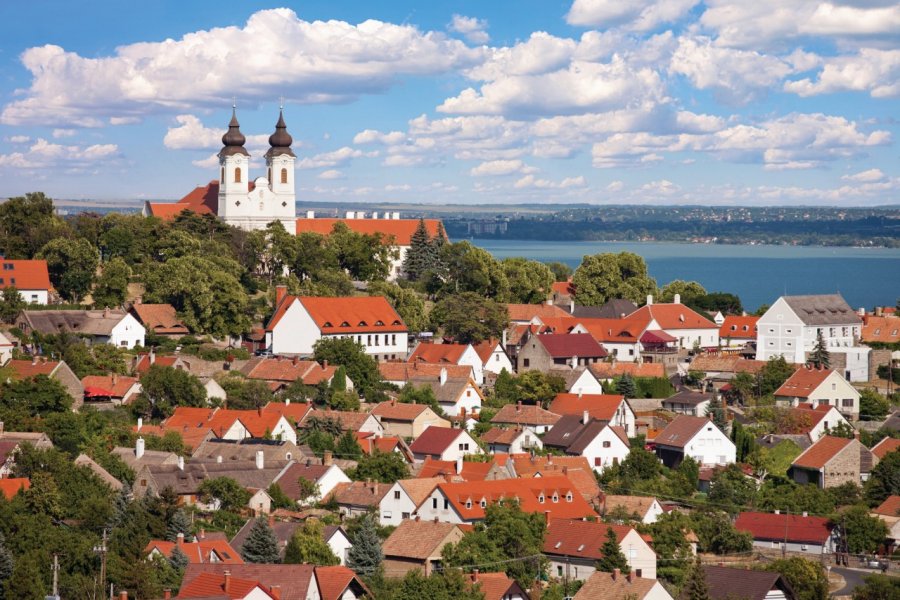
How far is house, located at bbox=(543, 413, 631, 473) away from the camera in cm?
5441

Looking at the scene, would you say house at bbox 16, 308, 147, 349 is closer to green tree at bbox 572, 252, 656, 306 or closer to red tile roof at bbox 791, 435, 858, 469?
red tile roof at bbox 791, 435, 858, 469

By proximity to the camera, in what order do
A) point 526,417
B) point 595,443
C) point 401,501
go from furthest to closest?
point 526,417, point 595,443, point 401,501

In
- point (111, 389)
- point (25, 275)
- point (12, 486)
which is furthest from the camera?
point (25, 275)

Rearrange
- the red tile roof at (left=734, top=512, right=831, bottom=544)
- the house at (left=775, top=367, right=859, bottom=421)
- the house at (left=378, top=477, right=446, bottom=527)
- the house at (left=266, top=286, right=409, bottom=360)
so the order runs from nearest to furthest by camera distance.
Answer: the house at (left=378, top=477, right=446, bottom=527) < the red tile roof at (left=734, top=512, right=831, bottom=544) < the house at (left=775, top=367, right=859, bottom=421) < the house at (left=266, top=286, right=409, bottom=360)

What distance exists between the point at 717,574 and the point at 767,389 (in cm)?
2764

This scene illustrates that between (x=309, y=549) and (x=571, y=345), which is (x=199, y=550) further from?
(x=571, y=345)

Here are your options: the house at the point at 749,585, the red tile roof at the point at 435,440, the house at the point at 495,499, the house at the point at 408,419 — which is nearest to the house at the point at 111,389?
the house at the point at 408,419

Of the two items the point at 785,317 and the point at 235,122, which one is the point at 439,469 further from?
the point at 235,122

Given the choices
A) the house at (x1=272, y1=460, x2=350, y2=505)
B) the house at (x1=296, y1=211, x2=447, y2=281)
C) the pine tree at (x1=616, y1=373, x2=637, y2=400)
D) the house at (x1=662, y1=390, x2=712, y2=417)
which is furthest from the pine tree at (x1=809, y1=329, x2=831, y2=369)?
the house at (x1=272, y1=460, x2=350, y2=505)

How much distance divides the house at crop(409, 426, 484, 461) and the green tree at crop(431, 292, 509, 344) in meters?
17.2

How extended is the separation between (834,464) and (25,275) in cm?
3649

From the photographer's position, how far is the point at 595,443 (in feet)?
179

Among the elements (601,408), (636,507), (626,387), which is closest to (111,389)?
(601,408)

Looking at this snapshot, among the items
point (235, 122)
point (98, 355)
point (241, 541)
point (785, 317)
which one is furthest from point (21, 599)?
point (235, 122)
